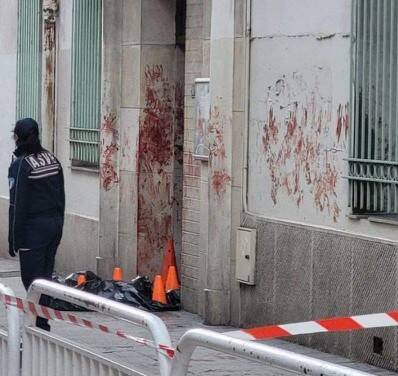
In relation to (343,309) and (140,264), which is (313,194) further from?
(140,264)

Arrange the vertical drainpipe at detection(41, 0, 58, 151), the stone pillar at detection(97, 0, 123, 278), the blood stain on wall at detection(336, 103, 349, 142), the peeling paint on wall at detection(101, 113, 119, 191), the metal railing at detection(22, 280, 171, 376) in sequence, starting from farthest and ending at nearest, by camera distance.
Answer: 1. the vertical drainpipe at detection(41, 0, 58, 151)
2. the peeling paint on wall at detection(101, 113, 119, 191)
3. the stone pillar at detection(97, 0, 123, 278)
4. the blood stain on wall at detection(336, 103, 349, 142)
5. the metal railing at detection(22, 280, 171, 376)

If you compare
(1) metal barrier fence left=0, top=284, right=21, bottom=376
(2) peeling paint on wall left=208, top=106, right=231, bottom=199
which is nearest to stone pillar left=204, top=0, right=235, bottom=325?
(2) peeling paint on wall left=208, top=106, right=231, bottom=199

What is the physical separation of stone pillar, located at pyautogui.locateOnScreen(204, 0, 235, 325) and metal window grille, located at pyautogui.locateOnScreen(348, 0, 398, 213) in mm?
2050

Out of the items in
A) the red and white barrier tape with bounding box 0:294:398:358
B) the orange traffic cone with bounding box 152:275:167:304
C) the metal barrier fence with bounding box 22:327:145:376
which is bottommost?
the orange traffic cone with bounding box 152:275:167:304

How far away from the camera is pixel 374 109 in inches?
403

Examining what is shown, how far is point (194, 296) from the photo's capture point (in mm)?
13234

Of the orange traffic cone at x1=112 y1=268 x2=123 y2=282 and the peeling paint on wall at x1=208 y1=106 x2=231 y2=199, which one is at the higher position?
the peeling paint on wall at x1=208 y1=106 x2=231 y2=199

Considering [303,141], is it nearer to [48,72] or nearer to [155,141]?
[155,141]

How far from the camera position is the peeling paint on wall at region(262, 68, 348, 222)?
35.2 feet

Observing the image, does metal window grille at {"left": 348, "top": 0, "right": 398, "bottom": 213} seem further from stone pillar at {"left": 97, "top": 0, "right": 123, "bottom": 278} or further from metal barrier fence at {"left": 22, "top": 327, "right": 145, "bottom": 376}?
stone pillar at {"left": 97, "top": 0, "right": 123, "bottom": 278}

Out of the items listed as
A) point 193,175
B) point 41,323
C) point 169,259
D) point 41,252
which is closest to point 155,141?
point 193,175

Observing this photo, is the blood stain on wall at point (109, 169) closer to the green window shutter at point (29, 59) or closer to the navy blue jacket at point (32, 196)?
the green window shutter at point (29, 59)

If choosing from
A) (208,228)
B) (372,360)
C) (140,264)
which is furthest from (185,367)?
(140,264)

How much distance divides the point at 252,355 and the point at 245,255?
7.05 metres
